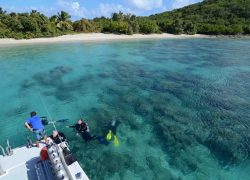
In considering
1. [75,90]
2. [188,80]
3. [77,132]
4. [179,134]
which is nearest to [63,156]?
[77,132]

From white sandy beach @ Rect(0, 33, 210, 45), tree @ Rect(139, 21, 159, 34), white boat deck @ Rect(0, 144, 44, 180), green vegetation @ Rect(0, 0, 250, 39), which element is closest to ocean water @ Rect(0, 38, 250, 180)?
white boat deck @ Rect(0, 144, 44, 180)

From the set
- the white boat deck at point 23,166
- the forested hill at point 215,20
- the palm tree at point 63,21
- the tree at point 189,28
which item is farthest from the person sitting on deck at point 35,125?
the tree at point 189,28

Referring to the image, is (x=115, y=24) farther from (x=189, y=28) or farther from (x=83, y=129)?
(x=83, y=129)

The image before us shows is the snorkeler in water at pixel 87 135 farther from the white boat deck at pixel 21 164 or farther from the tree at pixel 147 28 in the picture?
the tree at pixel 147 28

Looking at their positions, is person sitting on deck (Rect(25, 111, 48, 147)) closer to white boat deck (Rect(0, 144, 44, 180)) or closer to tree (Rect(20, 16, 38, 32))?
white boat deck (Rect(0, 144, 44, 180))

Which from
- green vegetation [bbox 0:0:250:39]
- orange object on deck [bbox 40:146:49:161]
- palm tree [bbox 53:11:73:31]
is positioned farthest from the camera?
palm tree [bbox 53:11:73:31]
